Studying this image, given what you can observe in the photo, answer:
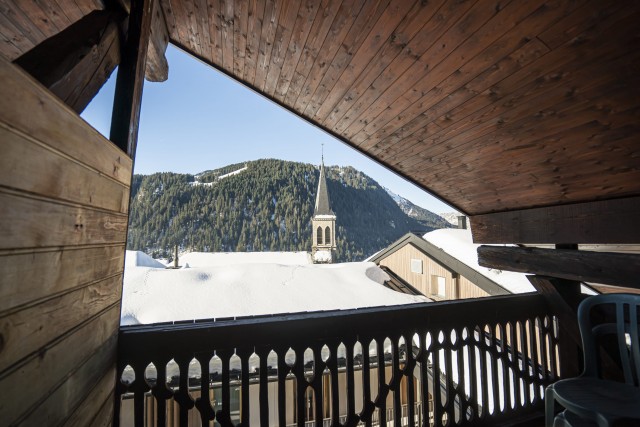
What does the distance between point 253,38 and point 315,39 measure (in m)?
0.53

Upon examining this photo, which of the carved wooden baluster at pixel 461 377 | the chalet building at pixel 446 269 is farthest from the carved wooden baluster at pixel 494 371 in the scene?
the chalet building at pixel 446 269

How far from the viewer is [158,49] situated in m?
2.39

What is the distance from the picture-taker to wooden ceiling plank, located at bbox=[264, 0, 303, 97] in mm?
1845

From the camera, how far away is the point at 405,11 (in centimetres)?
158

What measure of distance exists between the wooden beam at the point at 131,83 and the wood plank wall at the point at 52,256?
0.25 meters

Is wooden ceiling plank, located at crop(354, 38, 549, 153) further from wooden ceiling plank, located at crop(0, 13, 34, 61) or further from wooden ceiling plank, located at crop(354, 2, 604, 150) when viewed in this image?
wooden ceiling plank, located at crop(0, 13, 34, 61)

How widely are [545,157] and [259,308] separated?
7651mm

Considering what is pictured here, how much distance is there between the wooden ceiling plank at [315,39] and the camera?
5.72ft

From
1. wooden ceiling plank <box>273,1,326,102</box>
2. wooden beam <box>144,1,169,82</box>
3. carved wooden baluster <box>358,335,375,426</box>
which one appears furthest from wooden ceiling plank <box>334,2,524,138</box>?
carved wooden baluster <box>358,335,375,426</box>

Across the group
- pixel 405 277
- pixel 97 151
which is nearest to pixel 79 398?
pixel 97 151

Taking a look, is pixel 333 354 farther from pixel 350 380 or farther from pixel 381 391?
pixel 381 391

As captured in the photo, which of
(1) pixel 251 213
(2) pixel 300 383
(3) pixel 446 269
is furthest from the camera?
(1) pixel 251 213

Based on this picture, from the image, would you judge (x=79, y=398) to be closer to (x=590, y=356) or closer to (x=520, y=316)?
(x=590, y=356)

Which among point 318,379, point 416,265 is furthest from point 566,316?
point 416,265
